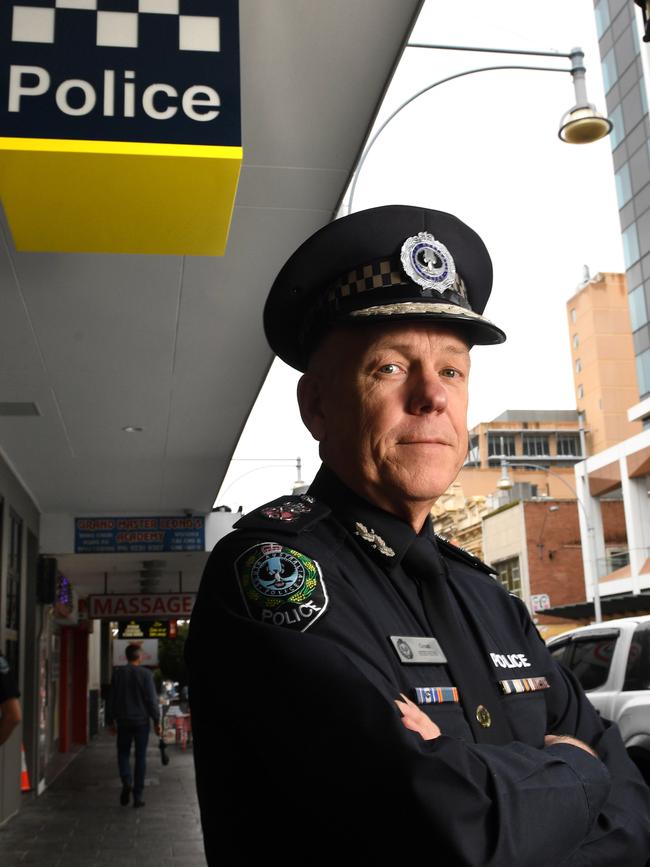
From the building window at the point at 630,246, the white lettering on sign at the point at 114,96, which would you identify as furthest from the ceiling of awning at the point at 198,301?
the building window at the point at 630,246

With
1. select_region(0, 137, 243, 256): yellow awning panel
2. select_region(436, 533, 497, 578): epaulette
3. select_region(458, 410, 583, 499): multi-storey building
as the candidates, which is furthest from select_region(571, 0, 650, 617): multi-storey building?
select_region(458, 410, 583, 499): multi-storey building

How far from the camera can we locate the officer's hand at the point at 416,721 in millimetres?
1328

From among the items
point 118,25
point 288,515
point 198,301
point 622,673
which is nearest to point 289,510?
point 288,515

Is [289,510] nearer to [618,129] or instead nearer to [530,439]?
[618,129]

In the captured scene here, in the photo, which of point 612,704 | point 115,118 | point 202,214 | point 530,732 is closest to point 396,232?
point 530,732

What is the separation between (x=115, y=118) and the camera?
341cm

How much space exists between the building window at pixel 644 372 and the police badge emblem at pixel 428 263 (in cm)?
4299

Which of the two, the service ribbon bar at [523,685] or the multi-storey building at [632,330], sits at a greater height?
the multi-storey building at [632,330]

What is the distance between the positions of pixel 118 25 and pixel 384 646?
2769 millimetres

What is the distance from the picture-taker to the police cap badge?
5.48 feet

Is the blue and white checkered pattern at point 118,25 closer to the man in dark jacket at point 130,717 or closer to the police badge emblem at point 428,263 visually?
the police badge emblem at point 428,263

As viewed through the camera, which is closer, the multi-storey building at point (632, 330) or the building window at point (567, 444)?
the multi-storey building at point (632, 330)

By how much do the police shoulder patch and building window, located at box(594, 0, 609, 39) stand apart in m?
58.1

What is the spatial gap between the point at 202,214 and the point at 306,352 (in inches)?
94.5
